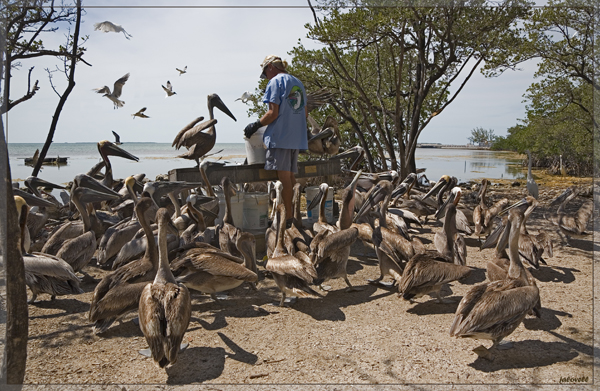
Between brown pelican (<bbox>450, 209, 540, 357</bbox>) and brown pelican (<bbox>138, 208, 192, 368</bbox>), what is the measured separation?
204 centimetres

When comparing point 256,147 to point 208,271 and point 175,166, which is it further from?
point 175,166

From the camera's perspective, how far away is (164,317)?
11.2ft

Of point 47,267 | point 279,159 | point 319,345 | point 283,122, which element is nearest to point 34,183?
point 47,267

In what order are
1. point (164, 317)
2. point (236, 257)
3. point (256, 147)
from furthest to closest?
point (256, 147), point (236, 257), point (164, 317)

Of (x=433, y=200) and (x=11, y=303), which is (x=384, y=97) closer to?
(x=433, y=200)

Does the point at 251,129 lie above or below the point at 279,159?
above

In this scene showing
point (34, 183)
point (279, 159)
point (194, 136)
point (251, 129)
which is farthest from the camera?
point (194, 136)

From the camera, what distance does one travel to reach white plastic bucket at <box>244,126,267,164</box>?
295 inches

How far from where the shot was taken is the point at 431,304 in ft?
16.0

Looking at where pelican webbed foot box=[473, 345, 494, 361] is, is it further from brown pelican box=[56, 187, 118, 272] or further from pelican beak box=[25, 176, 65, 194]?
pelican beak box=[25, 176, 65, 194]

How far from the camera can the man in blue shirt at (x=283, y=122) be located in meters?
6.35

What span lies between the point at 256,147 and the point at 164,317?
4.43 metres

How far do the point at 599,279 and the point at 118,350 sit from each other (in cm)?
498

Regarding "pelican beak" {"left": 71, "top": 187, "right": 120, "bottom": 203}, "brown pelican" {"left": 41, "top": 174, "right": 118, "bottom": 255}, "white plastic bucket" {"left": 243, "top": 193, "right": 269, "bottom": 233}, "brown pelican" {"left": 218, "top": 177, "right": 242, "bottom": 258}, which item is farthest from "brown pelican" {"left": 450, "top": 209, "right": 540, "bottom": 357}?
"pelican beak" {"left": 71, "top": 187, "right": 120, "bottom": 203}
